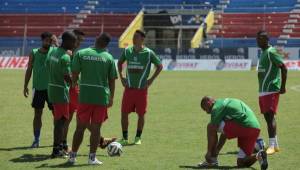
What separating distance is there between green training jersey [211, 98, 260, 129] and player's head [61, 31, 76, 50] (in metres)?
2.45

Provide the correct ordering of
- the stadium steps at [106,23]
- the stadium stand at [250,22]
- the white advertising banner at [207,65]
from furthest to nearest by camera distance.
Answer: the stadium steps at [106,23]
the stadium stand at [250,22]
the white advertising banner at [207,65]

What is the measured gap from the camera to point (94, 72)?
33.7 ft

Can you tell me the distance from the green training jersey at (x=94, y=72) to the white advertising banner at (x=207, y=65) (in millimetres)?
36288

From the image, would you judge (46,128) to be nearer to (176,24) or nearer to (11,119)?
(11,119)

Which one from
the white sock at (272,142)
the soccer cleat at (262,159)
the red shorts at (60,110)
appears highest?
the red shorts at (60,110)

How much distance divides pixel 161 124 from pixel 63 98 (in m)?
5.48

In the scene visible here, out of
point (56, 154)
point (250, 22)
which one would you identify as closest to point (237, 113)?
point (56, 154)

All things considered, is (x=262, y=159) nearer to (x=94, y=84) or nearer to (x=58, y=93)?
(x=94, y=84)

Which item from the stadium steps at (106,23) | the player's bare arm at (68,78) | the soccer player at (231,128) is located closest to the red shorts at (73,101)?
the player's bare arm at (68,78)

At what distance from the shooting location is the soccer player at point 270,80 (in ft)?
39.8

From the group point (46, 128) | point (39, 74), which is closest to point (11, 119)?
point (46, 128)

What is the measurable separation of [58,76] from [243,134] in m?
3.07

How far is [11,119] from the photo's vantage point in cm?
1688

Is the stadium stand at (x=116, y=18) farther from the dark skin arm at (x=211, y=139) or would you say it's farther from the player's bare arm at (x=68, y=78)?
the dark skin arm at (x=211, y=139)
